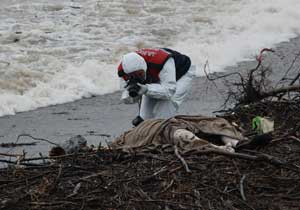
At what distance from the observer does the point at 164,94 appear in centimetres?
857

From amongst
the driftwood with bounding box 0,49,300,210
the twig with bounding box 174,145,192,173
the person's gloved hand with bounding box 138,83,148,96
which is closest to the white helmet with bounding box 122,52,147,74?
the person's gloved hand with bounding box 138,83,148,96

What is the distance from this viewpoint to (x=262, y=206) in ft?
17.7

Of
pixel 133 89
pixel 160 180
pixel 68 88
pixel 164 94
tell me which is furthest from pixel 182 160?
pixel 68 88

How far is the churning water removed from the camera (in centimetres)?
1499

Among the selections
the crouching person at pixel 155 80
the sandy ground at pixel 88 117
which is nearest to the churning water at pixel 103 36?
the sandy ground at pixel 88 117

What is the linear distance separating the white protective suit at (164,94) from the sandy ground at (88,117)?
1.10 m

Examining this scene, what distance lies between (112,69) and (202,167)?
1064 cm

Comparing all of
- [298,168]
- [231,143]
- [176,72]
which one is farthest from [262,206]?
[176,72]

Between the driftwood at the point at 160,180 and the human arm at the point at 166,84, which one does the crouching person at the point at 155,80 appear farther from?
the driftwood at the point at 160,180

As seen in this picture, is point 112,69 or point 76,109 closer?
point 76,109

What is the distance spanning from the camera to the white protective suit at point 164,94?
8.55 metres

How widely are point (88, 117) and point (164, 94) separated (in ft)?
11.2

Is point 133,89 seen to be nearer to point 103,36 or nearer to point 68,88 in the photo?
point 68,88

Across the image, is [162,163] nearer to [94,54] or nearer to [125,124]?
[125,124]
